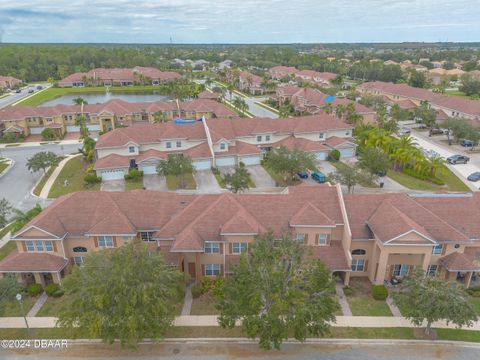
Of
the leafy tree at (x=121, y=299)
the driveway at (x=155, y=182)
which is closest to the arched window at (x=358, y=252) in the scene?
the leafy tree at (x=121, y=299)

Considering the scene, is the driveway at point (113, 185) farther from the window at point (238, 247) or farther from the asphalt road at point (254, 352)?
the asphalt road at point (254, 352)

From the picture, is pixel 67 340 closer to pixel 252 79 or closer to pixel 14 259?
pixel 14 259

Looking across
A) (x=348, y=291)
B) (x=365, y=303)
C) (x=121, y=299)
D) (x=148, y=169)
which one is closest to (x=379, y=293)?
(x=365, y=303)

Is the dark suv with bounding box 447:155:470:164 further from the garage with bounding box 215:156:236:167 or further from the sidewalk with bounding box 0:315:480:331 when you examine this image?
the sidewalk with bounding box 0:315:480:331

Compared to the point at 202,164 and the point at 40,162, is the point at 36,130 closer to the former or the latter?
the point at 40,162

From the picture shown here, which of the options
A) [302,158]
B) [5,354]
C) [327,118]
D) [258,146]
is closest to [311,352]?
[5,354]
